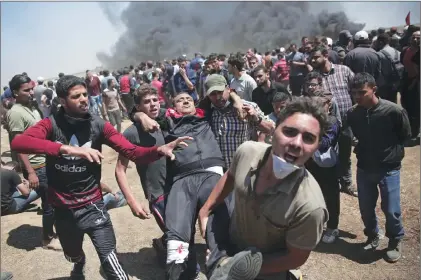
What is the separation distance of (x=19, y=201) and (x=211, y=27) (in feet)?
112

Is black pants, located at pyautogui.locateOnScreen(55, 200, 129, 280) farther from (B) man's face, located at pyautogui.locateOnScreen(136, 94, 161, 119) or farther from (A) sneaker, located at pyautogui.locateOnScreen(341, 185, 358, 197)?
(A) sneaker, located at pyautogui.locateOnScreen(341, 185, 358, 197)

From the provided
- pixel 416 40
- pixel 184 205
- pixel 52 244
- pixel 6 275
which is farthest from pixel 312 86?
pixel 6 275

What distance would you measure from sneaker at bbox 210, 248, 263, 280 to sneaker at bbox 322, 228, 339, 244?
8.08 feet

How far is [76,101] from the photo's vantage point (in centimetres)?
272

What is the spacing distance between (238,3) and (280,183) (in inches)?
1480

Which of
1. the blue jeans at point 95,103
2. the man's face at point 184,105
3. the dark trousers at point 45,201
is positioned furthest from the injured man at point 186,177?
the blue jeans at point 95,103

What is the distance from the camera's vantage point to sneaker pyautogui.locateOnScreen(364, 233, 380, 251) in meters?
3.81

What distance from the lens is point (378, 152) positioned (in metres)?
3.49

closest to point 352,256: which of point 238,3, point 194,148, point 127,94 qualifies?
point 194,148

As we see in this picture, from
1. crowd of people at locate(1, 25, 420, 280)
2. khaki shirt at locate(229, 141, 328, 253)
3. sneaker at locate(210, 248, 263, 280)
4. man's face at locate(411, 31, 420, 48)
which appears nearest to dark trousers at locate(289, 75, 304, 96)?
man's face at locate(411, 31, 420, 48)

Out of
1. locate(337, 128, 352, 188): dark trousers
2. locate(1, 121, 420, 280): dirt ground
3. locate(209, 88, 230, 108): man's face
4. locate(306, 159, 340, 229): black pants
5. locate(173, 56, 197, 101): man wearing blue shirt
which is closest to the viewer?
locate(209, 88, 230, 108): man's face

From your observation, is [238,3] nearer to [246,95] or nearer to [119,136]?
[246,95]

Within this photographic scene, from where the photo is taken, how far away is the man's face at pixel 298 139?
1.82m

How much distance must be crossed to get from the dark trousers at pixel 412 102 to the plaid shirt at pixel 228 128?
4472 millimetres
